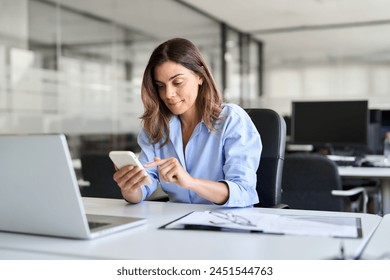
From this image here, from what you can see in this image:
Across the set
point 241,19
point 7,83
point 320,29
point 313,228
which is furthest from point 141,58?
point 313,228

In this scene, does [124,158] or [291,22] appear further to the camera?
[291,22]

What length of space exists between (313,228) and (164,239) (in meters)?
0.36

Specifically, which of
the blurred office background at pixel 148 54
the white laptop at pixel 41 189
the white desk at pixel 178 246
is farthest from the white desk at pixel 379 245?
the blurred office background at pixel 148 54

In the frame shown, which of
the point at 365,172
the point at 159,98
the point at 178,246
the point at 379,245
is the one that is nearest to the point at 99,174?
the point at 159,98

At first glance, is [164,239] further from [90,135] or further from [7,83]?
[90,135]

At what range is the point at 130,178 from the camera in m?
1.56

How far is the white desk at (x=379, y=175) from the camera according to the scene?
3.26 metres

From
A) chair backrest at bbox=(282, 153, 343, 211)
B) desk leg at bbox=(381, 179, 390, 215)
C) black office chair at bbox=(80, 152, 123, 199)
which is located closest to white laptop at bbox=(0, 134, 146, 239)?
chair backrest at bbox=(282, 153, 343, 211)

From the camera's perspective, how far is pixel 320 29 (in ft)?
30.2

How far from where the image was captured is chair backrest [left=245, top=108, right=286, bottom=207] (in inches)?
80.0

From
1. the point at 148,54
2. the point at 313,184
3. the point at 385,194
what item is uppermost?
the point at 148,54

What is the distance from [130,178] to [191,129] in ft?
1.64

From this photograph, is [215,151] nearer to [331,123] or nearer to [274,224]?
[274,224]
